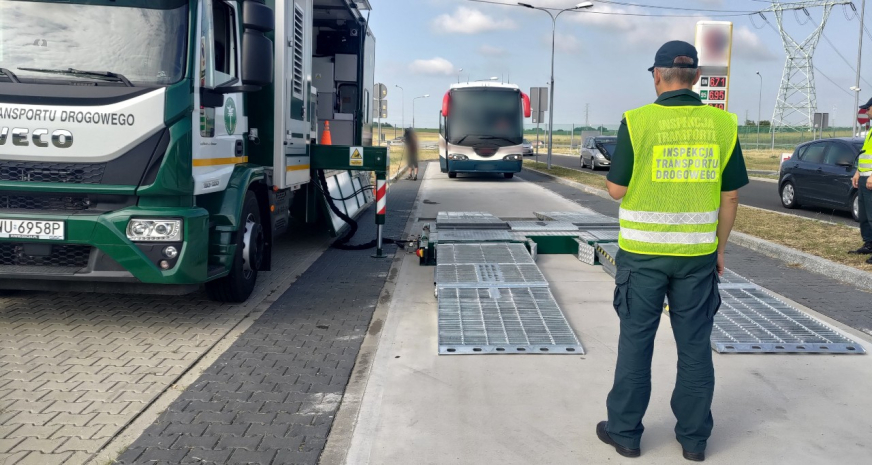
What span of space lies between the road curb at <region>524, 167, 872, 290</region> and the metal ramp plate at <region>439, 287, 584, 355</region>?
3591 millimetres

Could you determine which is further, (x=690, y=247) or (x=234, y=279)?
(x=234, y=279)

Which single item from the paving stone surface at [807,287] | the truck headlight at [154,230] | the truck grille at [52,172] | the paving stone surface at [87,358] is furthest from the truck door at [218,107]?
the paving stone surface at [807,287]

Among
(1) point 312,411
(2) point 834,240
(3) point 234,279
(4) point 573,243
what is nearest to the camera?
(1) point 312,411

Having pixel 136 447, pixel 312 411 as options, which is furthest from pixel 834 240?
pixel 136 447

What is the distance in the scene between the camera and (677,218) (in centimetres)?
359

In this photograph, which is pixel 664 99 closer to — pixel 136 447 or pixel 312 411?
pixel 312 411

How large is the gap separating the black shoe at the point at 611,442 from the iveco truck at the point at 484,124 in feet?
69.9

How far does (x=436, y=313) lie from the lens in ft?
22.2

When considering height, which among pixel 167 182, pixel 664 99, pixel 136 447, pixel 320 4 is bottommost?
pixel 136 447

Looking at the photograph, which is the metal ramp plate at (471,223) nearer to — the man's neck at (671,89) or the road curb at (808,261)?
the road curb at (808,261)

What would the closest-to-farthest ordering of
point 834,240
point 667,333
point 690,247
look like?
point 690,247
point 667,333
point 834,240

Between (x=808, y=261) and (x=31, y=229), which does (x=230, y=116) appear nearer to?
(x=31, y=229)

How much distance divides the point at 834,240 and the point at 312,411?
856 centimetres

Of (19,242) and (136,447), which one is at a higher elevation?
(19,242)
